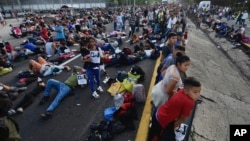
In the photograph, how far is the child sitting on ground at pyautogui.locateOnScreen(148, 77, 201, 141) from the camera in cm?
325

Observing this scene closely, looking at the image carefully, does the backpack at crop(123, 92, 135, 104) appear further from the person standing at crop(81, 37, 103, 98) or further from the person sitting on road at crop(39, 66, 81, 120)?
the person sitting on road at crop(39, 66, 81, 120)

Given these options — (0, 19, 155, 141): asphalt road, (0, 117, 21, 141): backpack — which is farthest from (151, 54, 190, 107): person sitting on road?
(0, 117, 21, 141): backpack

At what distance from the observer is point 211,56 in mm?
15406

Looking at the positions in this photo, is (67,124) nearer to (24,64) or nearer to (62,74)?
(62,74)

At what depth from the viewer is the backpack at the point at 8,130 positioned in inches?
126

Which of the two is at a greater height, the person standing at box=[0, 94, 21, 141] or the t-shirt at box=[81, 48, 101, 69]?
the t-shirt at box=[81, 48, 101, 69]

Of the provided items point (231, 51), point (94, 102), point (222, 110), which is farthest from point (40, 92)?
point (231, 51)

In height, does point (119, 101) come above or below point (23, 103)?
above

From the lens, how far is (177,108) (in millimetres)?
3312

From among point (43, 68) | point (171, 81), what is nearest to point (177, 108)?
point (171, 81)

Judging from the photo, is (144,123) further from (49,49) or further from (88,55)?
(49,49)

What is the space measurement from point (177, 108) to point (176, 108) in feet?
0.05

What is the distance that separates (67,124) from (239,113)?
18.1 ft

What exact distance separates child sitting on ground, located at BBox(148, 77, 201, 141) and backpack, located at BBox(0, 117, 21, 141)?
90.4 inches
